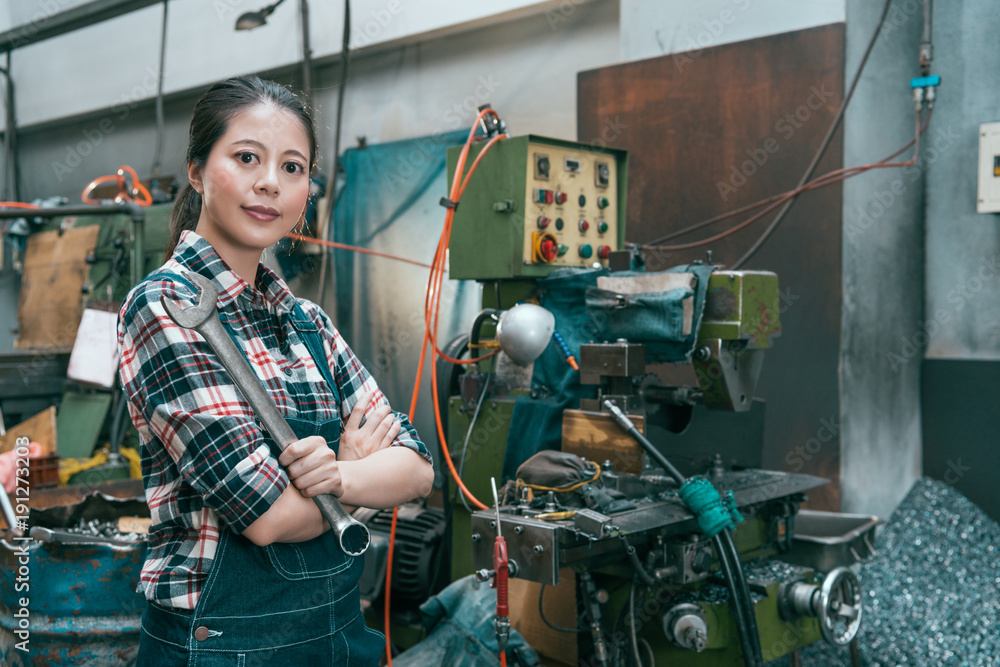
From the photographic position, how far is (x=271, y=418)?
87 centimetres

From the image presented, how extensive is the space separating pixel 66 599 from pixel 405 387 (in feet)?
9.25

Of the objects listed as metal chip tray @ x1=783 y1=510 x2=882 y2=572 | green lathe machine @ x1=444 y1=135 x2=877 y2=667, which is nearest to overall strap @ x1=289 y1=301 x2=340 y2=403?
green lathe machine @ x1=444 y1=135 x2=877 y2=667

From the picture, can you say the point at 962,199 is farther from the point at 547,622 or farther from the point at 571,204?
the point at 547,622

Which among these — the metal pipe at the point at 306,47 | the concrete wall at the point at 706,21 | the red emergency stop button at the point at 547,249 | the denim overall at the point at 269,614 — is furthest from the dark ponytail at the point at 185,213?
the metal pipe at the point at 306,47

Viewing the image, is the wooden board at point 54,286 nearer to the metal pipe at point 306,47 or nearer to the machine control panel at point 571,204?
the metal pipe at point 306,47

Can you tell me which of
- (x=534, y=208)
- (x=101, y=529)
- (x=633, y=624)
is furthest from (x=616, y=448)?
(x=101, y=529)

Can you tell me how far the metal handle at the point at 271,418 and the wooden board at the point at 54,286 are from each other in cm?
408

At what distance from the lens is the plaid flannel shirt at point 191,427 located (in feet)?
2.73

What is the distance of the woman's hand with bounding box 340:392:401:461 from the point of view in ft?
3.35

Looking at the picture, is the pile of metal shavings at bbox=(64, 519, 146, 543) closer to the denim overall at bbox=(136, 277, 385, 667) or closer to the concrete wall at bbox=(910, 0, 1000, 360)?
the denim overall at bbox=(136, 277, 385, 667)

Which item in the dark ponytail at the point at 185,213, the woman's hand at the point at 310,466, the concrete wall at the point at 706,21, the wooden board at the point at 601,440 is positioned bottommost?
the wooden board at the point at 601,440

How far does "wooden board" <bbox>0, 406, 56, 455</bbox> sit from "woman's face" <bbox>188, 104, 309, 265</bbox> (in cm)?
256

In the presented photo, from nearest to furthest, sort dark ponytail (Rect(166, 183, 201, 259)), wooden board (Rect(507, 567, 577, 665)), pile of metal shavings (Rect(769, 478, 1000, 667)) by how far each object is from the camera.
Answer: dark ponytail (Rect(166, 183, 201, 259)) < wooden board (Rect(507, 567, 577, 665)) < pile of metal shavings (Rect(769, 478, 1000, 667))

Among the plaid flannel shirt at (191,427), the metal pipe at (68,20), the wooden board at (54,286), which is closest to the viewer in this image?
the plaid flannel shirt at (191,427)
